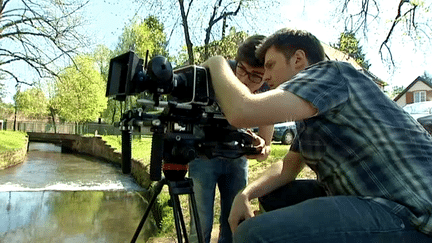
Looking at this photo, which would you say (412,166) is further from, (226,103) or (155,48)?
(155,48)

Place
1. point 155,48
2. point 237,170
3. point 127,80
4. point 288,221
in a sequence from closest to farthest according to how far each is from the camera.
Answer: point 288,221, point 127,80, point 237,170, point 155,48

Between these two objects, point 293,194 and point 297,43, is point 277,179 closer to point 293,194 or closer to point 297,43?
point 293,194

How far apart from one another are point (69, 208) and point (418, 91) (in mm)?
33063

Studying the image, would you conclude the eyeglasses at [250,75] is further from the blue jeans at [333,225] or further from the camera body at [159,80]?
the blue jeans at [333,225]

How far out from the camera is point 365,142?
45.6 inches

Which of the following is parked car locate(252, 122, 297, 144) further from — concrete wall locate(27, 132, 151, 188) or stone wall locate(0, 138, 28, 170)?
stone wall locate(0, 138, 28, 170)

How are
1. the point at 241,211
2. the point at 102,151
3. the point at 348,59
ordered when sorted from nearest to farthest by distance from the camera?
the point at 241,211
the point at 348,59
the point at 102,151

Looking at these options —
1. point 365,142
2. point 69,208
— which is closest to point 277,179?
point 365,142

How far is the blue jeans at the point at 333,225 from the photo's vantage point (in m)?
1.02

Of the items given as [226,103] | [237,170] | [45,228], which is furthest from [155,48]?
[226,103]

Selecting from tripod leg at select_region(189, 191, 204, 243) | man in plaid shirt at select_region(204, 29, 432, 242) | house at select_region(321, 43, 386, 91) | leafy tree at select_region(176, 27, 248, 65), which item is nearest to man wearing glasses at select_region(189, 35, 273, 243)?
tripod leg at select_region(189, 191, 204, 243)

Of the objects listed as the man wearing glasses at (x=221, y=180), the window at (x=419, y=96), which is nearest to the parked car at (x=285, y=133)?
the man wearing glasses at (x=221, y=180)

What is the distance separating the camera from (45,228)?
27.2ft

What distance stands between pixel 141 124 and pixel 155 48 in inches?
731
